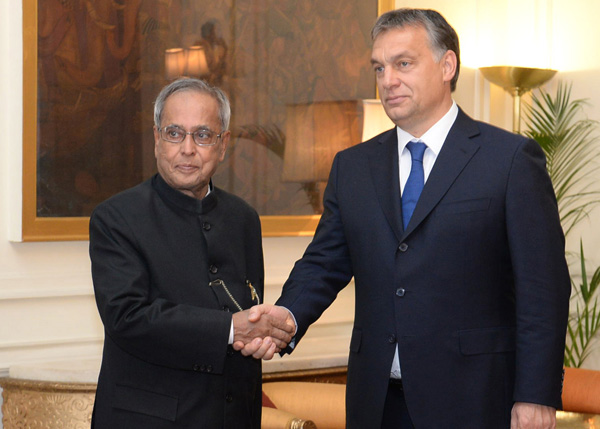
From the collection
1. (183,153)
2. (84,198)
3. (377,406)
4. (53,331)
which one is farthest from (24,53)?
(377,406)

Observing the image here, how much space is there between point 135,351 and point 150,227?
1.19 ft

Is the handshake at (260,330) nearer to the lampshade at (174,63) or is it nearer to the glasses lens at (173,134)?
the glasses lens at (173,134)

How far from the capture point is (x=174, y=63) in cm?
441

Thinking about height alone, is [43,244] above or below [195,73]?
below

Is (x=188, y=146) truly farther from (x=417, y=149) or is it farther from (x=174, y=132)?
(x=417, y=149)

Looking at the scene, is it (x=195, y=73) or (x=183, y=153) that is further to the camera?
(x=195, y=73)

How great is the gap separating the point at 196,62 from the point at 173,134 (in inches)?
81.0

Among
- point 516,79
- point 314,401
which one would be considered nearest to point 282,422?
point 314,401

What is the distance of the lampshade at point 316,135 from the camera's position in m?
4.87

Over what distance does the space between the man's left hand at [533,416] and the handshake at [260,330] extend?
75cm

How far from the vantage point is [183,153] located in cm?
251

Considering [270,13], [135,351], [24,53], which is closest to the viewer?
[135,351]

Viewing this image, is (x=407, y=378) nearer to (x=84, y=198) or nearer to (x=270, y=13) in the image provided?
(x=84, y=198)

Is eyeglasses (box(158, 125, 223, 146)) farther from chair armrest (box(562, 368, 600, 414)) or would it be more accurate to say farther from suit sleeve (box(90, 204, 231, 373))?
chair armrest (box(562, 368, 600, 414))
